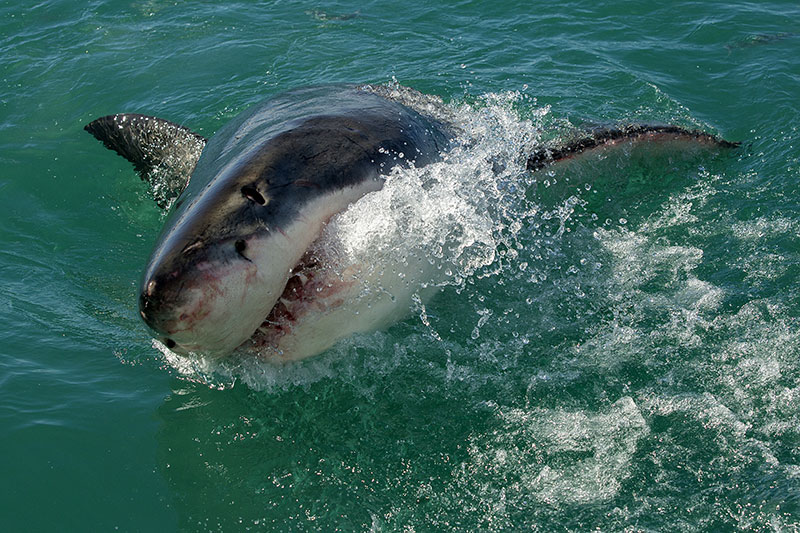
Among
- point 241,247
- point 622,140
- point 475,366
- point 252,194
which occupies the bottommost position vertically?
point 475,366

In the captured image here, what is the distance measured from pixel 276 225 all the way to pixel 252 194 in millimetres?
232

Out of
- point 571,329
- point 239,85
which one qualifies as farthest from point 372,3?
point 571,329

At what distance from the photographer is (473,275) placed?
521 centimetres

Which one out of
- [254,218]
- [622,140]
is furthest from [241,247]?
[622,140]

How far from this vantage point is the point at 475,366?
4566 millimetres

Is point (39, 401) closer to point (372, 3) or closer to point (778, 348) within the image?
point (778, 348)

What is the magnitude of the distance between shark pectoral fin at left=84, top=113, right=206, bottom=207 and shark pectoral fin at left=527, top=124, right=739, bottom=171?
2840 millimetres

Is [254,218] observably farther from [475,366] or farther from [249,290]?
[475,366]

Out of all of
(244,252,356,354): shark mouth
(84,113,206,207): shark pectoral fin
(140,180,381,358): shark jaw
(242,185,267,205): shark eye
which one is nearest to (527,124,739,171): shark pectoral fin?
(140,180,381,358): shark jaw

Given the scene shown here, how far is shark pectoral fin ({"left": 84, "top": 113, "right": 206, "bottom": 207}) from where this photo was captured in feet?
20.7

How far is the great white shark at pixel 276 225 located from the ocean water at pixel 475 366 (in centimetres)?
20

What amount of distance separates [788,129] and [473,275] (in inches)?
159

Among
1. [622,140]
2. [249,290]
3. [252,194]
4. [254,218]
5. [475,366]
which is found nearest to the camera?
[249,290]

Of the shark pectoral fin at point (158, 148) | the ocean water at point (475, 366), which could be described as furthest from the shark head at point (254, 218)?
the shark pectoral fin at point (158, 148)
